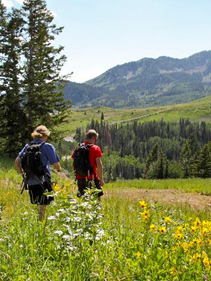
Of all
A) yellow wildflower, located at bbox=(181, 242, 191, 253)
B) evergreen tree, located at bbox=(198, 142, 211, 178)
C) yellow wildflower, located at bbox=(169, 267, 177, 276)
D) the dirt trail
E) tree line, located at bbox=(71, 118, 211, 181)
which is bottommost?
tree line, located at bbox=(71, 118, 211, 181)

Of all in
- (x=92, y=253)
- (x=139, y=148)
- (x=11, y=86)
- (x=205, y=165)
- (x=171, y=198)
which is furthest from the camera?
(x=139, y=148)

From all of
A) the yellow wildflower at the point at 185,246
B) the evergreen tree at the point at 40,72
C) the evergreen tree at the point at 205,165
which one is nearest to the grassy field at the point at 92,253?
the yellow wildflower at the point at 185,246

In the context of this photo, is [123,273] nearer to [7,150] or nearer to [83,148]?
[83,148]

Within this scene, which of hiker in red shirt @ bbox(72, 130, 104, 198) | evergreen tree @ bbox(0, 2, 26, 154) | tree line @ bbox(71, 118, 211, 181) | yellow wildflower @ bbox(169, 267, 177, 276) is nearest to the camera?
yellow wildflower @ bbox(169, 267, 177, 276)

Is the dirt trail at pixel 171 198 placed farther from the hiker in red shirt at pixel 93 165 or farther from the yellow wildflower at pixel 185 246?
the yellow wildflower at pixel 185 246

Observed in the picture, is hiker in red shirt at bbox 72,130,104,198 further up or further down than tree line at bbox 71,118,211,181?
further up

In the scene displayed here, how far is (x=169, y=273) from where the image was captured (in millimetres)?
3084

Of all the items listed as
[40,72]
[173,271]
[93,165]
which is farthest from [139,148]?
[173,271]

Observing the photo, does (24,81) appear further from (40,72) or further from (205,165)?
(205,165)

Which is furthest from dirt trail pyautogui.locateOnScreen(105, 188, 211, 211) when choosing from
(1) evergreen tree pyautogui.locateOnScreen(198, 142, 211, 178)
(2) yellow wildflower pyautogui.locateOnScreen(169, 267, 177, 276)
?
(1) evergreen tree pyautogui.locateOnScreen(198, 142, 211, 178)

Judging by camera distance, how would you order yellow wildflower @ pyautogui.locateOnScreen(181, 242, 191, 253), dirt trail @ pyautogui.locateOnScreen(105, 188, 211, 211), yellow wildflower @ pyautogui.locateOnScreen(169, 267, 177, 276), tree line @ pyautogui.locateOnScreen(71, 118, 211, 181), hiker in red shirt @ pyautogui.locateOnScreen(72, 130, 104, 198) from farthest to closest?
1. tree line @ pyautogui.locateOnScreen(71, 118, 211, 181)
2. dirt trail @ pyautogui.locateOnScreen(105, 188, 211, 211)
3. hiker in red shirt @ pyautogui.locateOnScreen(72, 130, 104, 198)
4. yellow wildflower @ pyautogui.locateOnScreen(181, 242, 191, 253)
5. yellow wildflower @ pyautogui.locateOnScreen(169, 267, 177, 276)

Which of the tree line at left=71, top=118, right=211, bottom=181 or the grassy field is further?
the tree line at left=71, top=118, right=211, bottom=181

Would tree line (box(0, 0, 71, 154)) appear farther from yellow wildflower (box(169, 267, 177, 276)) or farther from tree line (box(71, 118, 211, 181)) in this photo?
tree line (box(71, 118, 211, 181))

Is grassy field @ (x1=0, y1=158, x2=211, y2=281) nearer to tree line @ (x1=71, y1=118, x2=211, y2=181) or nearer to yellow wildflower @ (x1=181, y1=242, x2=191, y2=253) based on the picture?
yellow wildflower @ (x1=181, y1=242, x2=191, y2=253)
